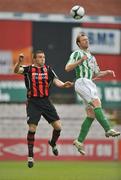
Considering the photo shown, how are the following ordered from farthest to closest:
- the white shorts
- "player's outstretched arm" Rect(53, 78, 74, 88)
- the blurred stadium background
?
the blurred stadium background → the white shorts → "player's outstretched arm" Rect(53, 78, 74, 88)

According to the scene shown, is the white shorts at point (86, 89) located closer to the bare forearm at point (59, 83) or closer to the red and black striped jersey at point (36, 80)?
the bare forearm at point (59, 83)

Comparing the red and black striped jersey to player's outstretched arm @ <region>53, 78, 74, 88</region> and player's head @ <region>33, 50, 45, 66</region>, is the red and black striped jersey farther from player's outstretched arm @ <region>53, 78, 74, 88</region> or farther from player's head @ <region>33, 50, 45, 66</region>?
player's outstretched arm @ <region>53, 78, 74, 88</region>

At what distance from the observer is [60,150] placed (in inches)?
848

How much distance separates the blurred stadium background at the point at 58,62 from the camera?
71.2 feet

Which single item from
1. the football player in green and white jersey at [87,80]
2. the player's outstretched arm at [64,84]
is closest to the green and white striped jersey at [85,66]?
the football player in green and white jersey at [87,80]

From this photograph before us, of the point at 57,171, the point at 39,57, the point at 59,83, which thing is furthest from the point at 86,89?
the point at 57,171

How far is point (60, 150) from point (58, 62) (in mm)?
2345

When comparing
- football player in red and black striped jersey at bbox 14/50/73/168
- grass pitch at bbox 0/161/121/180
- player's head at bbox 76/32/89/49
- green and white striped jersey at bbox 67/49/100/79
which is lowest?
grass pitch at bbox 0/161/121/180

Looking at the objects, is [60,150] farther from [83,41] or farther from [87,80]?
[83,41]

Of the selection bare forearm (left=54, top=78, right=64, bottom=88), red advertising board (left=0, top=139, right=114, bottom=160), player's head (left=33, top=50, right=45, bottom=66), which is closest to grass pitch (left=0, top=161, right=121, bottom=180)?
red advertising board (left=0, top=139, right=114, bottom=160)

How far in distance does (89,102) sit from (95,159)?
8.82 metres

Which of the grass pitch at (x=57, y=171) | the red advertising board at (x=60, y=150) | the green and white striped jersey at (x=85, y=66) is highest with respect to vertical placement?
the green and white striped jersey at (x=85, y=66)

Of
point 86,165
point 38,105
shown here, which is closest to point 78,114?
point 86,165

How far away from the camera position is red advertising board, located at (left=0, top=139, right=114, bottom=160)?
2142 centimetres
